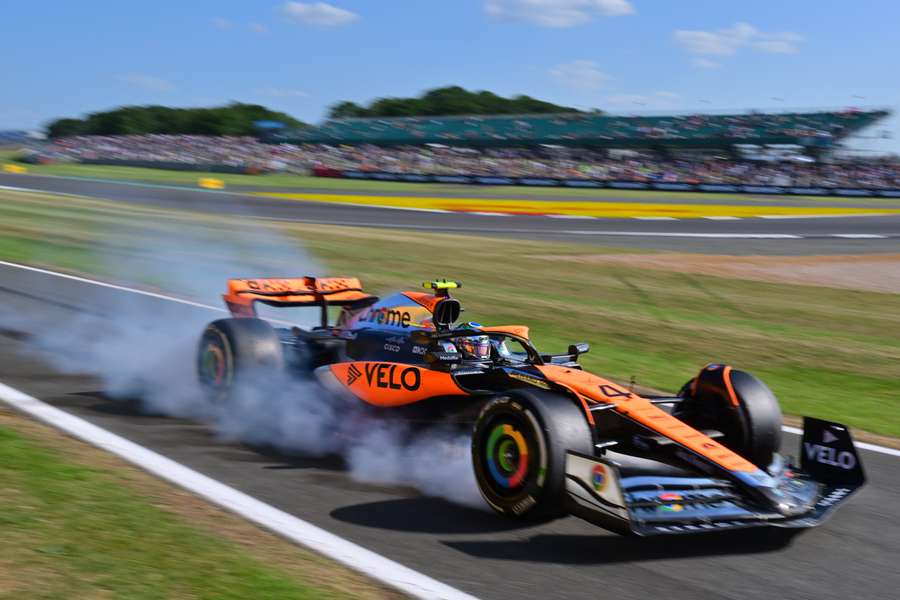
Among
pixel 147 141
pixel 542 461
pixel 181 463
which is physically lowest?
pixel 181 463

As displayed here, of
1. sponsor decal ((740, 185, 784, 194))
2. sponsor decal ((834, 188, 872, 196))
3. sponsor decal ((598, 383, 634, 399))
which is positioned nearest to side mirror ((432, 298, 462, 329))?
sponsor decal ((598, 383, 634, 399))

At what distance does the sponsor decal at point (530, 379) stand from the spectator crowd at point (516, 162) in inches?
1899

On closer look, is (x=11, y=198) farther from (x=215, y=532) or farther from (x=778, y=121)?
(x=778, y=121)

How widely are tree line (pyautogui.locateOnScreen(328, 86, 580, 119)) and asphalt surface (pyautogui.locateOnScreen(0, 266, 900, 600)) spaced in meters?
119

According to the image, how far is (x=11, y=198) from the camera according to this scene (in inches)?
1372

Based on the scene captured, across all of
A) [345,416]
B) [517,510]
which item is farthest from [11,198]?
[517,510]

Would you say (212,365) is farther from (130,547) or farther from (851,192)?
(851,192)

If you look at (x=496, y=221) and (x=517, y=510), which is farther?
(x=496, y=221)

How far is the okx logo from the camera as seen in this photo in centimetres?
710

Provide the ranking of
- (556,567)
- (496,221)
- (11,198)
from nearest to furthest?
(556,567), (496,221), (11,198)

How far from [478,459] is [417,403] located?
1033mm

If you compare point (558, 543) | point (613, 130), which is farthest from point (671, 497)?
point (613, 130)

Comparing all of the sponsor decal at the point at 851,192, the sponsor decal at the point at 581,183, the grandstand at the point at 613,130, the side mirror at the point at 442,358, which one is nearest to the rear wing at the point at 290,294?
the side mirror at the point at 442,358

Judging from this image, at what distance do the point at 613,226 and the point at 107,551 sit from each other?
27480mm
